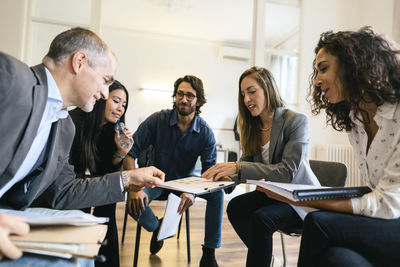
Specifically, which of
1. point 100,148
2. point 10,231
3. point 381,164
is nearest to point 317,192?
point 381,164

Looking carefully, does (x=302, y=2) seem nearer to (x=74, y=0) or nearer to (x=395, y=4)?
(x=395, y=4)

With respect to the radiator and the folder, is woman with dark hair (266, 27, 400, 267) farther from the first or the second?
the radiator

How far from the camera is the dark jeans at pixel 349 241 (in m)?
0.83

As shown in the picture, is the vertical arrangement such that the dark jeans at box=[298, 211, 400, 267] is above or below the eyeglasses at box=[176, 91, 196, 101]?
below

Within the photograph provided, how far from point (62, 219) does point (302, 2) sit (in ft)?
13.4

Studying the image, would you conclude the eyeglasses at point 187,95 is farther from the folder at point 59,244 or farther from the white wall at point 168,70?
the white wall at point 168,70

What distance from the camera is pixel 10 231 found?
562 mm

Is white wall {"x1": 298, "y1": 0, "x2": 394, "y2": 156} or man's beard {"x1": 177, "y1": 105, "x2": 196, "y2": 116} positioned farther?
white wall {"x1": 298, "y1": 0, "x2": 394, "y2": 156}

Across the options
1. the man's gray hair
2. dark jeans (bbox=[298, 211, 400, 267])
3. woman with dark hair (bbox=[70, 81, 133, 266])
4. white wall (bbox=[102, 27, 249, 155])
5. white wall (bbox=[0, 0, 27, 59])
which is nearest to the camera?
dark jeans (bbox=[298, 211, 400, 267])

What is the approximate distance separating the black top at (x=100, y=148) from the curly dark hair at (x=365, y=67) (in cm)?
136

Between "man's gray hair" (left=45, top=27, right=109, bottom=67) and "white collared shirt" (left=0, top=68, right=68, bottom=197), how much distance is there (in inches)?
3.4

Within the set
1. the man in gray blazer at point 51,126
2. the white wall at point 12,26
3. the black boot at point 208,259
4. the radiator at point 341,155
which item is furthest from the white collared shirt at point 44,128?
the radiator at point 341,155

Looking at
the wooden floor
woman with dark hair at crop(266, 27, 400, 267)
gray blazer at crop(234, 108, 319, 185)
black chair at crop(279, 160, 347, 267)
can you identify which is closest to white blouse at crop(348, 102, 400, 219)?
woman with dark hair at crop(266, 27, 400, 267)

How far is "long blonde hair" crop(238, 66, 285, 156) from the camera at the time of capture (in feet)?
5.57
